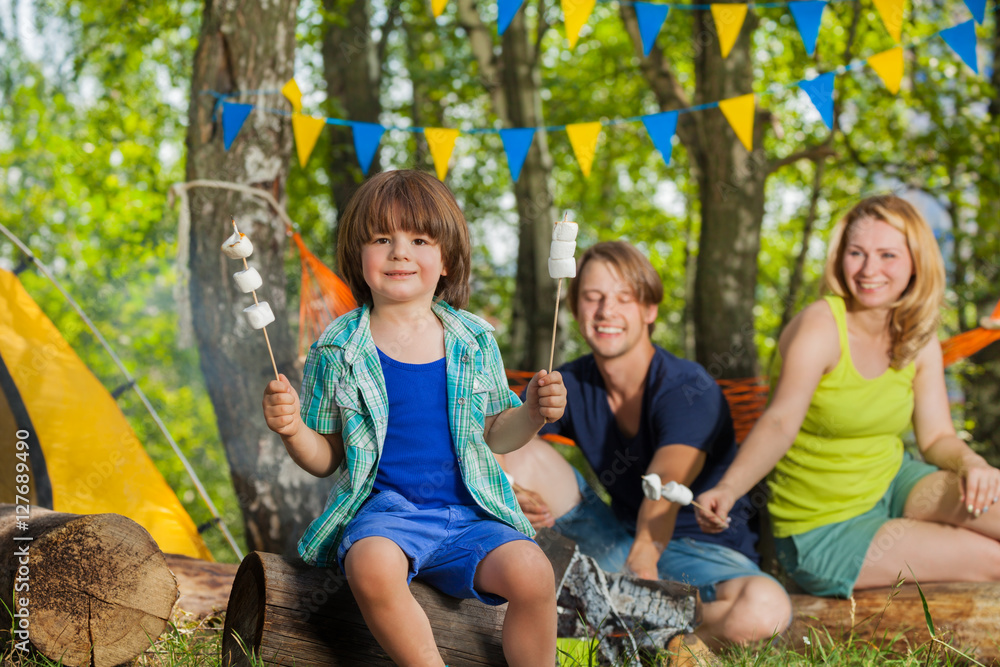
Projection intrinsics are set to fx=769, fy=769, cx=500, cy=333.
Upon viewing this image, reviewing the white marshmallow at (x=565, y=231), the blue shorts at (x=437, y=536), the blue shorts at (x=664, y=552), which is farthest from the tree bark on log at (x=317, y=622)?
the blue shorts at (x=664, y=552)

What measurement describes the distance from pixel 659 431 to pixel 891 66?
1.65 meters

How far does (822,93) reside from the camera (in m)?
2.79

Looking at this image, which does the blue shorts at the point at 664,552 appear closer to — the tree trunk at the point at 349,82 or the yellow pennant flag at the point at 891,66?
the yellow pennant flag at the point at 891,66

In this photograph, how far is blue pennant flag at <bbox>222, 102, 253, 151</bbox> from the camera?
292 cm

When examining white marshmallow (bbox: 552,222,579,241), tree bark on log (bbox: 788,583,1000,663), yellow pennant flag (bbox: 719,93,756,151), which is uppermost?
yellow pennant flag (bbox: 719,93,756,151)

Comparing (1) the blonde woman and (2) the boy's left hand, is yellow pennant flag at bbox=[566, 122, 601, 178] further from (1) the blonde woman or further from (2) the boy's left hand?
(2) the boy's left hand

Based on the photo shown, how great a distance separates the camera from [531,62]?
5.08 m

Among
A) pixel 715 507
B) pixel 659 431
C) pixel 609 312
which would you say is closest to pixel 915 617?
pixel 715 507

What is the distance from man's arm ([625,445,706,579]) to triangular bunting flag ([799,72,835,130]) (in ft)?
4.49

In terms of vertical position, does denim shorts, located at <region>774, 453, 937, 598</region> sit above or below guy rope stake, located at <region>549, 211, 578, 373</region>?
below

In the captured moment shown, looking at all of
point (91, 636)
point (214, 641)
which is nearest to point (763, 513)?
point (214, 641)

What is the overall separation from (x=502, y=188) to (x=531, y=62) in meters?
2.95

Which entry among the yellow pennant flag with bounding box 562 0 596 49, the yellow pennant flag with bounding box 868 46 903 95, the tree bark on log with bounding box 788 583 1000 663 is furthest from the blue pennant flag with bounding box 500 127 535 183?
the tree bark on log with bounding box 788 583 1000 663

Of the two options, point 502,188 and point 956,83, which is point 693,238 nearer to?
point 502,188
